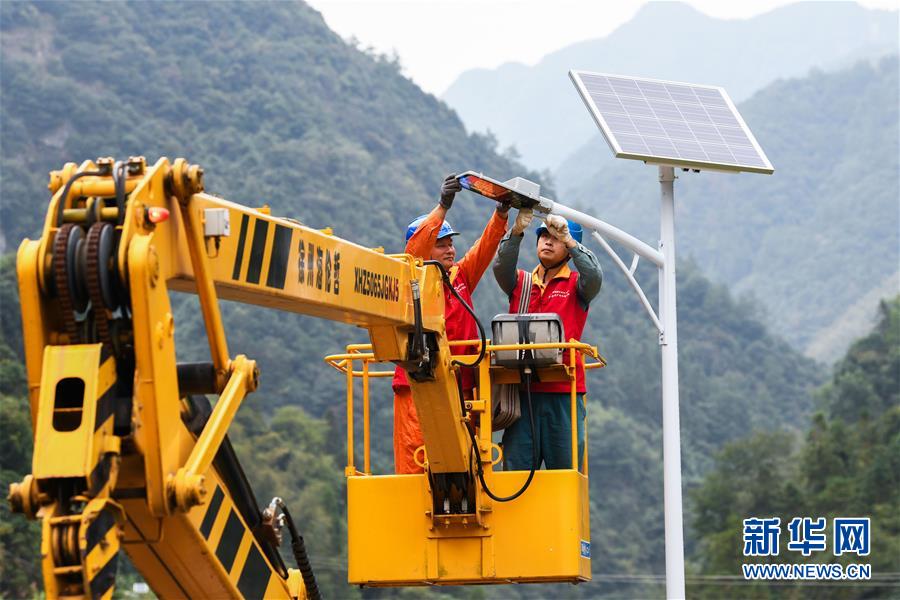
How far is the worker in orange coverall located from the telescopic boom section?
9.50 feet

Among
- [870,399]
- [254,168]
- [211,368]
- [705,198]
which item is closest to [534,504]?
[211,368]

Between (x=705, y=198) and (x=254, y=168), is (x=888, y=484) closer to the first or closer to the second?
(x=254, y=168)

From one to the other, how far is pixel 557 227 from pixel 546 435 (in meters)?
1.35

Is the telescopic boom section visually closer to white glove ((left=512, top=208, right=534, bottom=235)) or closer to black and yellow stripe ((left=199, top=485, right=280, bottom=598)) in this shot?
black and yellow stripe ((left=199, top=485, right=280, bottom=598))

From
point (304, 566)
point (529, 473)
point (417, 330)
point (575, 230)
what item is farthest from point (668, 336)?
point (304, 566)

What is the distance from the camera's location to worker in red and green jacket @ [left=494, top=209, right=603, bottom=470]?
10711 millimetres

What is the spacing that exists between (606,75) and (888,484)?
1631 inches

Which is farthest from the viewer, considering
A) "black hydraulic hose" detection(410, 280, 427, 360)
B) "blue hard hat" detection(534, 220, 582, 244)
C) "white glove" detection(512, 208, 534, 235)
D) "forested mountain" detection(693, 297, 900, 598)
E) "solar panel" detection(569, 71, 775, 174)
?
"forested mountain" detection(693, 297, 900, 598)

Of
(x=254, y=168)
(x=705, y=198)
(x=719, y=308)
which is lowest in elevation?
(x=719, y=308)

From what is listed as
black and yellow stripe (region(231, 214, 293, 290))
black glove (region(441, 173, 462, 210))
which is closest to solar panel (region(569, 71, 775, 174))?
black glove (region(441, 173, 462, 210))

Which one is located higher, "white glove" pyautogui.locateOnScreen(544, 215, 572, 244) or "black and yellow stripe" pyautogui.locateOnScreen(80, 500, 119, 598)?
"white glove" pyautogui.locateOnScreen(544, 215, 572, 244)

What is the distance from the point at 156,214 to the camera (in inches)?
253

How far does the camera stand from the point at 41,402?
6156 mm

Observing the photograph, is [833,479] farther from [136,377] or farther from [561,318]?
[136,377]
